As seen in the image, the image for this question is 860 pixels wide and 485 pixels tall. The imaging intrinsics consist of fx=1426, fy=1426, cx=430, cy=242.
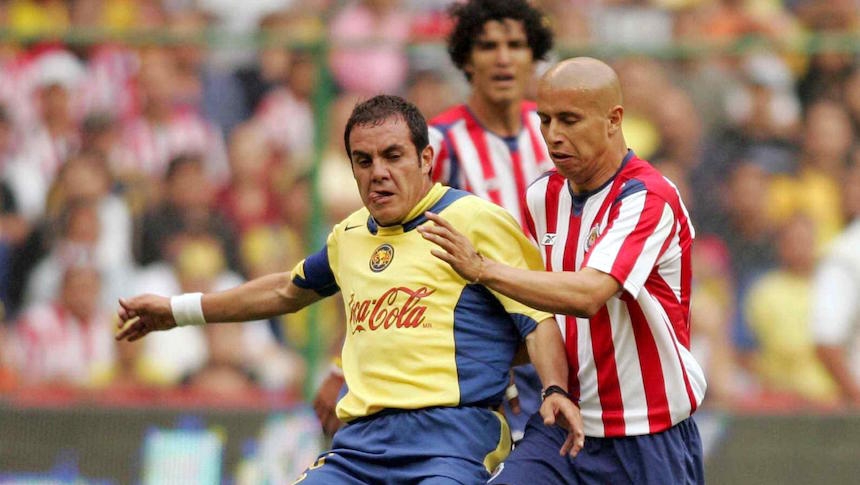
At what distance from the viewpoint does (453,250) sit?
4.60 metres

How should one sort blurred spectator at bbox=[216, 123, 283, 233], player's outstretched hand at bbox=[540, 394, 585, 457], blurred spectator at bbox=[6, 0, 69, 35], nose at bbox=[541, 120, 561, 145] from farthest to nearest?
blurred spectator at bbox=[6, 0, 69, 35] → blurred spectator at bbox=[216, 123, 283, 233] → nose at bbox=[541, 120, 561, 145] → player's outstretched hand at bbox=[540, 394, 585, 457]

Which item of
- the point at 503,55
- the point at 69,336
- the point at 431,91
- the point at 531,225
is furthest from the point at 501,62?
the point at 69,336

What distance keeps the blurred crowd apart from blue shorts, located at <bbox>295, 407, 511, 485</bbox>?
13.2 feet

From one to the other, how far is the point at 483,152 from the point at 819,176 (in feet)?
11.1

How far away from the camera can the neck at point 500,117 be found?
646cm

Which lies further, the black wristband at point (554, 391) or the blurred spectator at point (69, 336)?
the blurred spectator at point (69, 336)

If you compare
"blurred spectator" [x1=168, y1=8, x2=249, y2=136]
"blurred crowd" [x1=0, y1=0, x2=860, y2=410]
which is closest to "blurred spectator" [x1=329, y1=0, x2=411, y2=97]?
"blurred crowd" [x1=0, y1=0, x2=860, y2=410]

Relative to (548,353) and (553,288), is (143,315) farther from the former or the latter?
(553,288)

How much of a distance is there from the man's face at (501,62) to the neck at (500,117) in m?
0.03

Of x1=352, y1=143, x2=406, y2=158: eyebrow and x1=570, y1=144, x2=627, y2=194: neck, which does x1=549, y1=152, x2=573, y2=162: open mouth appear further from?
x1=352, y1=143, x2=406, y2=158: eyebrow

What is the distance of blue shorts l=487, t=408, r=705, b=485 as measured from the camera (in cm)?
488

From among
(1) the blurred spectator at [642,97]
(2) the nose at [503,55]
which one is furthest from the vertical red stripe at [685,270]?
(1) the blurred spectator at [642,97]

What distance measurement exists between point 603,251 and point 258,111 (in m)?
4.95

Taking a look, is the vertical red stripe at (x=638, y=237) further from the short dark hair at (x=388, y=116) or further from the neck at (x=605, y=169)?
the short dark hair at (x=388, y=116)
